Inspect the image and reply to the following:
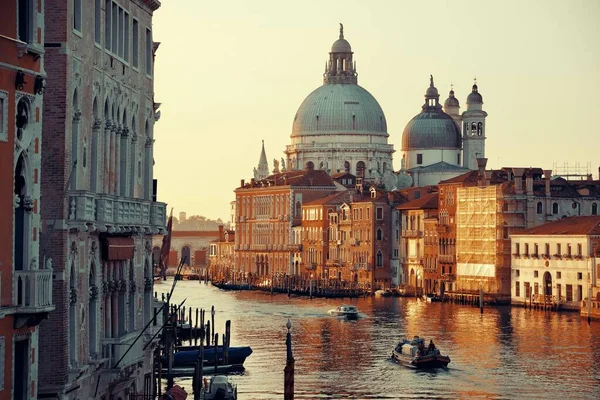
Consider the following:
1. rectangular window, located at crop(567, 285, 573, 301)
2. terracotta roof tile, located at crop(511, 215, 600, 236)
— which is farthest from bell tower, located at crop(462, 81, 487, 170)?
rectangular window, located at crop(567, 285, 573, 301)

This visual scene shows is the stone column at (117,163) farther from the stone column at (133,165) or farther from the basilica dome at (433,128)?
the basilica dome at (433,128)

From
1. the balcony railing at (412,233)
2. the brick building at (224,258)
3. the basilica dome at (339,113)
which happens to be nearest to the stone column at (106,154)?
the balcony railing at (412,233)

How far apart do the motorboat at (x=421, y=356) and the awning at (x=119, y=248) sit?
2540 centimetres

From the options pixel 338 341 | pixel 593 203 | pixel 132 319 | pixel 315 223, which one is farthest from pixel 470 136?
pixel 132 319

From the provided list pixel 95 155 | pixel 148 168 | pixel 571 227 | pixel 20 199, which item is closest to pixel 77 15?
pixel 95 155

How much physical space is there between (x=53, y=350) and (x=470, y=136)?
116095 mm

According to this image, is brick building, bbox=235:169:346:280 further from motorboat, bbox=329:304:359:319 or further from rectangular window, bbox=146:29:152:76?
rectangular window, bbox=146:29:152:76

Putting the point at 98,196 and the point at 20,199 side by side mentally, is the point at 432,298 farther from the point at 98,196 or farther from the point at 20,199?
the point at 20,199

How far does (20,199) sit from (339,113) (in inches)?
4942

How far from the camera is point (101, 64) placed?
832 inches

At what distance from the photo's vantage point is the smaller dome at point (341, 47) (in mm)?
147000

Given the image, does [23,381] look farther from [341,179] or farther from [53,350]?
[341,179]

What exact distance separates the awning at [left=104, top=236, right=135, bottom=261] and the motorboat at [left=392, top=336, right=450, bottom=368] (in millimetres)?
25403

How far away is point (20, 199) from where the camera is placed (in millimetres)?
16469
